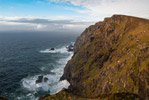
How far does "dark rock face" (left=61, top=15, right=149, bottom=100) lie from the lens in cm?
5144

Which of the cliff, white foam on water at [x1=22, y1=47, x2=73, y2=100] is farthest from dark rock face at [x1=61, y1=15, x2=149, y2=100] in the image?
white foam on water at [x1=22, y1=47, x2=73, y2=100]

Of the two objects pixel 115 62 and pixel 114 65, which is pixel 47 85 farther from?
pixel 115 62

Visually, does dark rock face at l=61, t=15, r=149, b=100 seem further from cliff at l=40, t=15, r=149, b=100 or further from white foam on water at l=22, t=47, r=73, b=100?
white foam on water at l=22, t=47, r=73, b=100

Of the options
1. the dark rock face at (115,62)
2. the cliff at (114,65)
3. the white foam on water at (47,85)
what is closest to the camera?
the cliff at (114,65)

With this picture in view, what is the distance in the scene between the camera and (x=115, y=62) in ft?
220

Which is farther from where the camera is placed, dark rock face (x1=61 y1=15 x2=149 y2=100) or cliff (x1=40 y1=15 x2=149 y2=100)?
dark rock face (x1=61 y1=15 x2=149 y2=100)

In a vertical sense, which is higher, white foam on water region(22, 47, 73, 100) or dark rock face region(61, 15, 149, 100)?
dark rock face region(61, 15, 149, 100)

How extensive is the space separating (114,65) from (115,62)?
4.62 meters

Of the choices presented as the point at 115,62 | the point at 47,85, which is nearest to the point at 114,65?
the point at 115,62

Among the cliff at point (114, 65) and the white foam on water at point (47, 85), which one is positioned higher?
the cliff at point (114, 65)

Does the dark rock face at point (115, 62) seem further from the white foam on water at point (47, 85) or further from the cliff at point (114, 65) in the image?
the white foam on water at point (47, 85)

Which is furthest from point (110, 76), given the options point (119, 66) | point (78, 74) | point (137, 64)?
point (78, 74)

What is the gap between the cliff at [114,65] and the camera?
49.1 meters

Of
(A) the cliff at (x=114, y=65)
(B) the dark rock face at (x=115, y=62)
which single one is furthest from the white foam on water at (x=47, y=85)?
(B) the dark rock face at (x=115, y=62)
